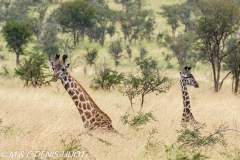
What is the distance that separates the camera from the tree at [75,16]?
49094mm

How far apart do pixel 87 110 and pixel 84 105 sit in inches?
7.7

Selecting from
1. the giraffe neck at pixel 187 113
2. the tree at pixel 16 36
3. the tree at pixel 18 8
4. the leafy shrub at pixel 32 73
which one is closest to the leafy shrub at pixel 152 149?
the giraffe neck at pixel 187 113

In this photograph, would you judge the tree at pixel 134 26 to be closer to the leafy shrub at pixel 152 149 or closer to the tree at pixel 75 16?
the tree at pixel 75 16

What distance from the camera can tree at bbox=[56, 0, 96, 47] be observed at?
49.1 m

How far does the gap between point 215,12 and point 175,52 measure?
18.8m

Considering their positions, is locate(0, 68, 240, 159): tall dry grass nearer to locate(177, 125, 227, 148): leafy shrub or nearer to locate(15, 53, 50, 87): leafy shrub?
locate(177, 125, 227, 148): leafy shrub

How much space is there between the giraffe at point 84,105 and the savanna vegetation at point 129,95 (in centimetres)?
29

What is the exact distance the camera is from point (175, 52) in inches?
1649

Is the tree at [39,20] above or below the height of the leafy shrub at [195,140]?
above

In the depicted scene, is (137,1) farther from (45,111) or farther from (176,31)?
(45,111)

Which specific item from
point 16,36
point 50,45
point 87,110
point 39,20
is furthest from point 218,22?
point 39,20

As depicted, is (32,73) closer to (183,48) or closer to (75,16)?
(183,48)

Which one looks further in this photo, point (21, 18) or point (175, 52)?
point (21, 18)

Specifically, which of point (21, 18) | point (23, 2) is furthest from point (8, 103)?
point (23, 2)
